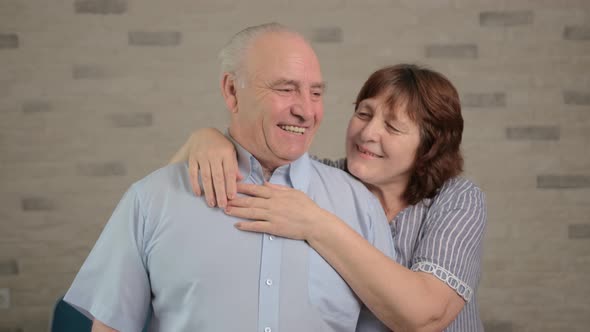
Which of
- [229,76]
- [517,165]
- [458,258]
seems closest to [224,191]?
[229,76]

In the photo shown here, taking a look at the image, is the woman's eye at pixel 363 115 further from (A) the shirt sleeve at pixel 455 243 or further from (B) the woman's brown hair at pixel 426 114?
(A) the shirt sleeve at pixel 455 243

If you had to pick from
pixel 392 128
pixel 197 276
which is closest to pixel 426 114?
pixel 392 128

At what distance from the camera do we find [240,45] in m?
1.59

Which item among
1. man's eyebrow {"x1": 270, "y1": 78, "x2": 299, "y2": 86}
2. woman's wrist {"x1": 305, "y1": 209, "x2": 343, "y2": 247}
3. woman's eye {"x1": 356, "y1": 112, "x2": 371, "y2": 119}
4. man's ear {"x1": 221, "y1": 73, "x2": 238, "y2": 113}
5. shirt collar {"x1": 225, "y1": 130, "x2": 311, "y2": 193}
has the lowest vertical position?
woman's wrist {"x1": 305, "y1": 209, "x2": 343, "y2": 247}

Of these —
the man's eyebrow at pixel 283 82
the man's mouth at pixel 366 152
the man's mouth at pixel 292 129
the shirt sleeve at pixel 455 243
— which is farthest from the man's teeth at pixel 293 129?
the shirt sleeve at pixel 455 243

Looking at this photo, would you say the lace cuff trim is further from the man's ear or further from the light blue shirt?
the man's ear

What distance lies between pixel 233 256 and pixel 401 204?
0.64m

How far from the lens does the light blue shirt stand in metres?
→ 1.47

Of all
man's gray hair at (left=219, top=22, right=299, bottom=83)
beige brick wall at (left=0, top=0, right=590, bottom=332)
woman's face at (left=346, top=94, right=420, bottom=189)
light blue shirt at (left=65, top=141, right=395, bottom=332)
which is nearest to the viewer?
light blue shirt at (left=65, top=141, right=395, bottom=332)

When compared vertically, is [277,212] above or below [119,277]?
above

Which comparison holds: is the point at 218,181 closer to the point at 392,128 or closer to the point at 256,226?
the point at 256,226

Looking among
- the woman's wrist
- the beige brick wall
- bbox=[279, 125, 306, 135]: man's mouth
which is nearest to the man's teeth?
bbox=[279, 125, 306, 135]: man's mouth

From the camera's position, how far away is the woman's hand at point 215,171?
59.1 inches

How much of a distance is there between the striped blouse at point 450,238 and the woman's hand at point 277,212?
0.34m
